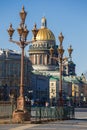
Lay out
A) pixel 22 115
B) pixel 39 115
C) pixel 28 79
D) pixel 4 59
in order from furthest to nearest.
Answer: pixel 28 79 < pixel 4 59 < pixel 39 115 < pixel 22 115

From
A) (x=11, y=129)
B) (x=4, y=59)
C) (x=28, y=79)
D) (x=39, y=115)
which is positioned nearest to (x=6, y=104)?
(x=39, y=115)

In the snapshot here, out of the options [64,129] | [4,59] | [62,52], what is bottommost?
[64,129]

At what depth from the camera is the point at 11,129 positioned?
32344mm

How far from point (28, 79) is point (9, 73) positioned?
Result: 12.8m

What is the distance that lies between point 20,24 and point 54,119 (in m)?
9.83

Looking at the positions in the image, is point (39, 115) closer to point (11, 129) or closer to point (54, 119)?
point (54, 119)

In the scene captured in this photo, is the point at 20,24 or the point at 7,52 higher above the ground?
the point at 7,52

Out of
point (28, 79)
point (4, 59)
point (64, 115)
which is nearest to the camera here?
point (64, 115)

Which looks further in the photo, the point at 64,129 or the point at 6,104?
the point at 6,104

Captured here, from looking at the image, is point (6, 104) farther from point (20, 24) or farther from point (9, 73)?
point (9, 73)

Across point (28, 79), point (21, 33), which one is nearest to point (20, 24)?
point (21, 33)

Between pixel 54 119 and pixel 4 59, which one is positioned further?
pixel 4 59

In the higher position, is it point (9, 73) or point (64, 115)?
point (9, 73)

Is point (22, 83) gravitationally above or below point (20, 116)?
above
